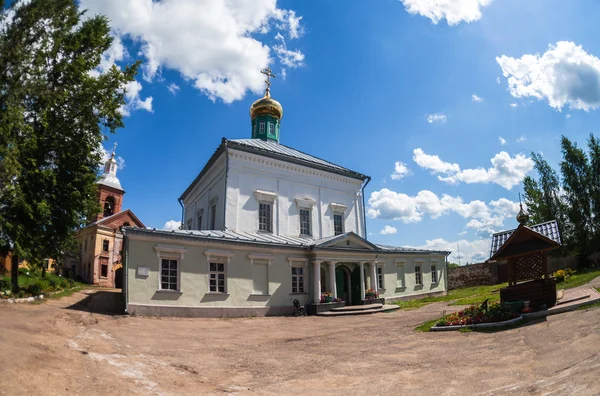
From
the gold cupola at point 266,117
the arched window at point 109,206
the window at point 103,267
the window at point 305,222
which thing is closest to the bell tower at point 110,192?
the arched window at point 109,206

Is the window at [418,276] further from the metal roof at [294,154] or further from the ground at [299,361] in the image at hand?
the ground at [299,361]

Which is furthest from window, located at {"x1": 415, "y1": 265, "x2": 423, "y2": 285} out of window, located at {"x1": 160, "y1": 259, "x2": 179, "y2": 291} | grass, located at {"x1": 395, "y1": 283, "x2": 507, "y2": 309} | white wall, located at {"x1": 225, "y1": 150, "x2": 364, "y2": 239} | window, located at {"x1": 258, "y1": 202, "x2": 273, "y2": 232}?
window, located at {"x1": 160, "y1": 259, "x2": 179, "y2": 291}

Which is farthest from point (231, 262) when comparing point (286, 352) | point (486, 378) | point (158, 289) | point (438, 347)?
point (486, 378)

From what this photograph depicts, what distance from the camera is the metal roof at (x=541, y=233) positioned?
12000 mm

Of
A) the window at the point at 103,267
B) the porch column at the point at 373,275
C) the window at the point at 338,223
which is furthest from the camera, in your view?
the window at the point at 103,267

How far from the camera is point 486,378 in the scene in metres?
5.94

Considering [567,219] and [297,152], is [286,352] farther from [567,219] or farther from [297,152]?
[567,219]

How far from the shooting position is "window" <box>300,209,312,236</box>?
24562mm

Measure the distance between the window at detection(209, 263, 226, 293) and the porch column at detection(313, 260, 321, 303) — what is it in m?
4.77

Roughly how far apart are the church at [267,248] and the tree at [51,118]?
4993 millimetres

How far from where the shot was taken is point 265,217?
2311 centimetres

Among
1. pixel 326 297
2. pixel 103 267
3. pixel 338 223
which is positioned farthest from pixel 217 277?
pixel 103 267

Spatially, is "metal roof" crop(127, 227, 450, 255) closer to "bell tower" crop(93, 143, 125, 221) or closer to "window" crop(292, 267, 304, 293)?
"window" crop(292, 267, 304, 293)

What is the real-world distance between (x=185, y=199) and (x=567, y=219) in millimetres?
29960
